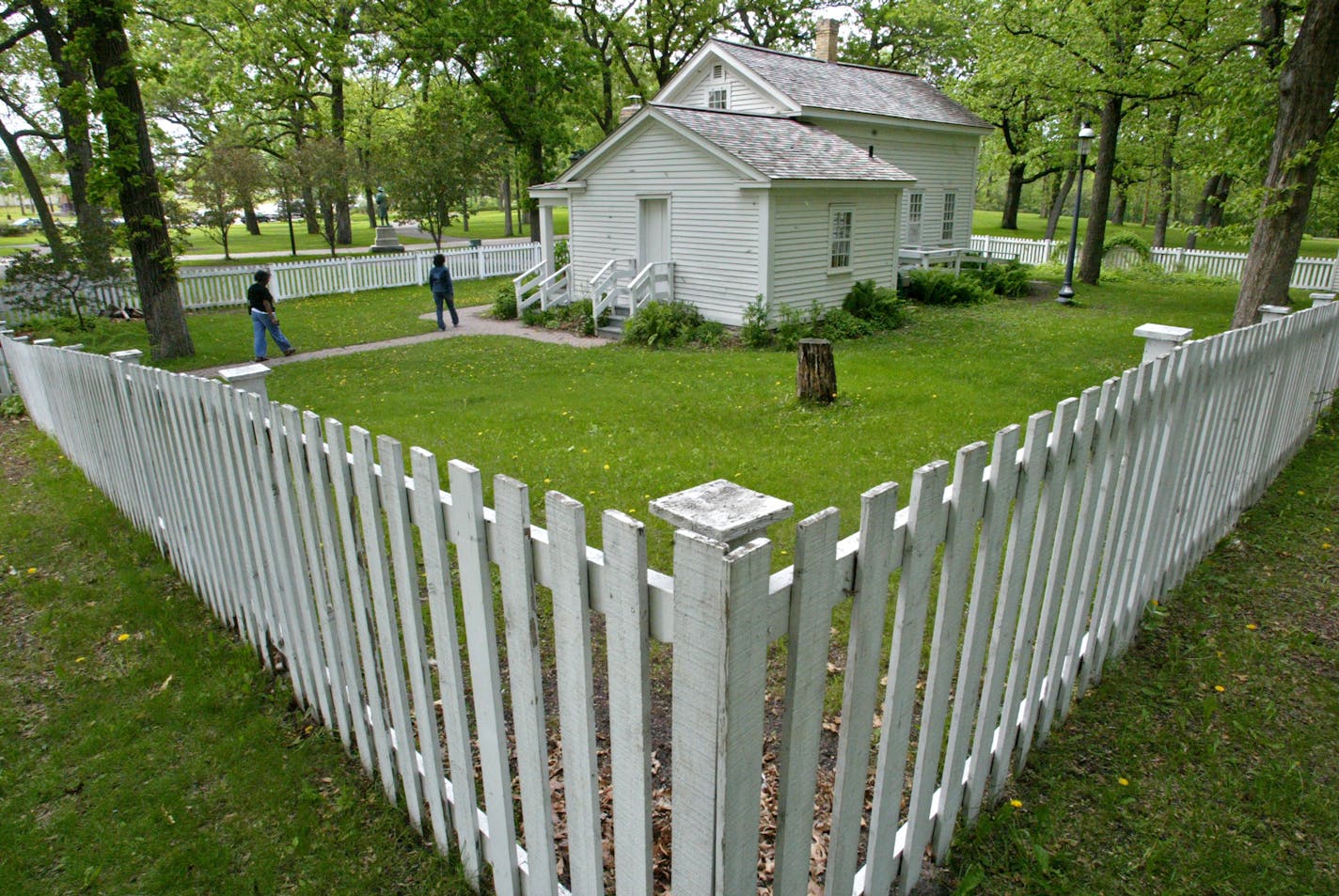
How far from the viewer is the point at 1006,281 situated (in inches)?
768

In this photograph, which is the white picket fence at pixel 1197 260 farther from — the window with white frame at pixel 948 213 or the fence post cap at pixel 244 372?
the fence post cap at pixel 244 372

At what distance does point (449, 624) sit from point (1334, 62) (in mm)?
11682

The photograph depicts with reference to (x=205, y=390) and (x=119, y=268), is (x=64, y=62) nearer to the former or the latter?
(x=119, y=268)

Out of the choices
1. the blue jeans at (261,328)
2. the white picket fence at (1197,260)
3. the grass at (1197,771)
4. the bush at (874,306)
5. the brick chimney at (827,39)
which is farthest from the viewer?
the brick chimney at (827,39)

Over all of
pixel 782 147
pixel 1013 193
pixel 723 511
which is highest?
pixel 782 147

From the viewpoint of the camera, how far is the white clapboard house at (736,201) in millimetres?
14500

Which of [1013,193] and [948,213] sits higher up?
[1013,193]

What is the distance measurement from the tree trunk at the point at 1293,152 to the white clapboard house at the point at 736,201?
7.05 metres

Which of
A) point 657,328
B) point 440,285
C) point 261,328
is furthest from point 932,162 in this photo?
point 261,328

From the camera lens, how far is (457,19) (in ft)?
88.3

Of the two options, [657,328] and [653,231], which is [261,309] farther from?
[653,231]

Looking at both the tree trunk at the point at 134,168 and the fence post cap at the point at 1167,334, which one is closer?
the fence post cap at the point at 1167,334

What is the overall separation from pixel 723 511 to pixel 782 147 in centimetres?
1549

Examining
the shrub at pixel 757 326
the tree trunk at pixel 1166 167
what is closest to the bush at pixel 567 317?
the shrub at pixel 757 326
